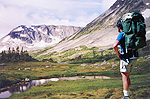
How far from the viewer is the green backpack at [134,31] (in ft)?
13.2

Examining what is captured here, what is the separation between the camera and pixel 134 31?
13.3 ft

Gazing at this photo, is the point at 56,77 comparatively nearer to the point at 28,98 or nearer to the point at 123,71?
the point at 28,98

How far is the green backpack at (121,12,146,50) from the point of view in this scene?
4.04 metres

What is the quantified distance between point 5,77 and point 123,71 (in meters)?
37.9

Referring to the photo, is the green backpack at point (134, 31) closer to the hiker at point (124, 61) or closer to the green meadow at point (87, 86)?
the hiker at point (124, 61)

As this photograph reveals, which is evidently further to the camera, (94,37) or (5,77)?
(94,37)

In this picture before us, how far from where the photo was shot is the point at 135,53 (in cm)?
416

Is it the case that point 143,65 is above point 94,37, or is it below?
below

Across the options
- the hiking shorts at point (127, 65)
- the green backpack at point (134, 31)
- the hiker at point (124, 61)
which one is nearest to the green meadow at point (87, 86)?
the hiker at point (124, 61)

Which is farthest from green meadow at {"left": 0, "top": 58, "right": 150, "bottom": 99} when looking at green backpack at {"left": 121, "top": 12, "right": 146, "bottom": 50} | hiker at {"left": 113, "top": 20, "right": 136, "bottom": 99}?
green backpack at {"left": 121, "top": 12, "right": 146, "bottom": 50}

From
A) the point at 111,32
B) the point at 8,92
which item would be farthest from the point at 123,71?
the point at 111,32

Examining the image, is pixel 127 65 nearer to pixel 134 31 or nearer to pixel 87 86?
pixel 134 31

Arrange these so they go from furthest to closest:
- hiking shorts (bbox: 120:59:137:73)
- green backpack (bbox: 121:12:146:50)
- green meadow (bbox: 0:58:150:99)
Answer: green meadow (bbox: 0:58:150:99) < hiking shorts (bbox: 120:59:137:73) < green backpack (bbox: 121:12:146:50)

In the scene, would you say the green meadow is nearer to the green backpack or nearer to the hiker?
the hiker
